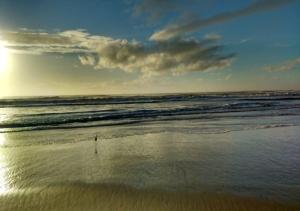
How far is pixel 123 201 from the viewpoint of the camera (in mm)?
7156

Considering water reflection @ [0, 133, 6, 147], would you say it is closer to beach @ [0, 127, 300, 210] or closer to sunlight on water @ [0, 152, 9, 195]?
beach @ [0, 127, 300, 210]

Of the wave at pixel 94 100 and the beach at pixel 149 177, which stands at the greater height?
the wave at pixel 94 100

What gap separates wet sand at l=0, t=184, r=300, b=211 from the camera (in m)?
6.80

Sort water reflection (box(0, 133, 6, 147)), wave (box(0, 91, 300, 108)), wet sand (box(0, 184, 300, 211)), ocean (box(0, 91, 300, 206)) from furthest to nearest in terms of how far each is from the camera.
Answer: wave (box(0, 91, 300, 108))
water reflection (box(0, 133, 6, 147))
ocean (box(0, 91, 300, 206))
wet sand (box(0, 184, 300, 211))

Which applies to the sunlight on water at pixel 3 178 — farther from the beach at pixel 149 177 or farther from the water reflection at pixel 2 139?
the water reflection at pixel 2 139

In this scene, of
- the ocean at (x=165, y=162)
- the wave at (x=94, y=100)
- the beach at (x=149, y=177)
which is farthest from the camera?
the wave at (x=94, y=100)

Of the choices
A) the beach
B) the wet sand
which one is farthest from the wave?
the wet sand

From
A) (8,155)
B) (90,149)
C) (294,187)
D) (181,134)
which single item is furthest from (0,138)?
(294,187)

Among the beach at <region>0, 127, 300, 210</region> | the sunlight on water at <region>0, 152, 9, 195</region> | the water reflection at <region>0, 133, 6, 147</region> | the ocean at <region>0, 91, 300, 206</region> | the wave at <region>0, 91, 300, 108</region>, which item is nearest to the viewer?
the beach at <region>0, 127, 300, 210</region>

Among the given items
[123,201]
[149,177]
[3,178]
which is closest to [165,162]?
[149,177]

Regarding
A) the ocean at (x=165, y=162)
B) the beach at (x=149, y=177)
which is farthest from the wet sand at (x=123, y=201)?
the ocean at (x=165, y=162)

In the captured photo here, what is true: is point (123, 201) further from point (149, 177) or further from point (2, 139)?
point (2, 139)

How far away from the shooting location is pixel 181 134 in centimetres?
1574

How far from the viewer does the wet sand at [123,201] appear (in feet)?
22.3
